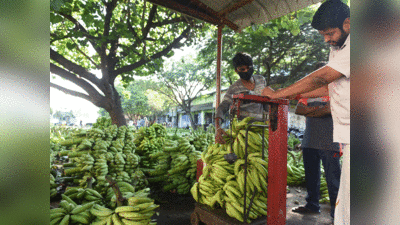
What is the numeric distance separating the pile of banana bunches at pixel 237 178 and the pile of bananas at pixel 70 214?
1123 mm

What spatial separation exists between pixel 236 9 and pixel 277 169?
2350 mm

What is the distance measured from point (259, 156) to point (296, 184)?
2.64 m

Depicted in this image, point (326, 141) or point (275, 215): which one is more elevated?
point (326, 141)

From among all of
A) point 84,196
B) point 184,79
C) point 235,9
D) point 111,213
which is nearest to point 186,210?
point 84,196

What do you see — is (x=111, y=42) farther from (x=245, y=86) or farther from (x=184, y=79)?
(x=184, y=79)

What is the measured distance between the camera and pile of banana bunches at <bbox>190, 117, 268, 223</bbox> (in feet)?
6.88

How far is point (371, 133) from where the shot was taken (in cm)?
31

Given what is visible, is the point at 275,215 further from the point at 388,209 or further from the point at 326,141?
the point at 388,209

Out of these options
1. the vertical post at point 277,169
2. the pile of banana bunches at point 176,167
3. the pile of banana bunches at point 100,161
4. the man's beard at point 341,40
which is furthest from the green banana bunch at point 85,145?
the man's beard at point 341,40

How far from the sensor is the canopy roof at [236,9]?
2.87 metres

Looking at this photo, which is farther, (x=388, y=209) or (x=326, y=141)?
(x=326, y=141)

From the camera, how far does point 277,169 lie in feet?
6.16

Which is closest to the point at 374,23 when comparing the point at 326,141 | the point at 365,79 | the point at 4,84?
the point at 365,79

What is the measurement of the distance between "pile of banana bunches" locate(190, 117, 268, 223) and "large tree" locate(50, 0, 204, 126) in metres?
4.14
